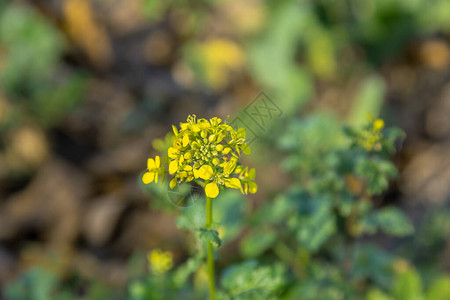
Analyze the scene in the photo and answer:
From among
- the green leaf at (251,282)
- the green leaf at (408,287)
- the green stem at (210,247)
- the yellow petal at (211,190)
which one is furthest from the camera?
the green leaf at (408,287)

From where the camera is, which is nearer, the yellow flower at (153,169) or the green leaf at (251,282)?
the yellow flower at (153,169)

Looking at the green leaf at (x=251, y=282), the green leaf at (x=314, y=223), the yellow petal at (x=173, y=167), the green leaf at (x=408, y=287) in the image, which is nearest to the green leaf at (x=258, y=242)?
the green leaf at (x=314, y=223)

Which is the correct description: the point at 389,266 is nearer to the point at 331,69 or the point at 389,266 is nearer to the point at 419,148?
the point at 419,148

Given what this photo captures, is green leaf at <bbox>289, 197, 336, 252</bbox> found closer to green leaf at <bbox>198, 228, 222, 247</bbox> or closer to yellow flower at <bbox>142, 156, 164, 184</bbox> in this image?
green leaf at <bbox>198, 228, 222, 247</bbox>

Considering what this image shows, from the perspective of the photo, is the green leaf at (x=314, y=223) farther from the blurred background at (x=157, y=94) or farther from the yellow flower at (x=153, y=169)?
the blurred background at (x=157, y=94)

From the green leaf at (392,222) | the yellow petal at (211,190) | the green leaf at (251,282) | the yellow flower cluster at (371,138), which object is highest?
the yellow flower cluster at (371,138)

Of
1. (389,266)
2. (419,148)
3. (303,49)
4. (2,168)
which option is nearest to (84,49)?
(2,168)

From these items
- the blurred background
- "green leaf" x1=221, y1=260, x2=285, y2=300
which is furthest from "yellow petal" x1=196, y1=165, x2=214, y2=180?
the blurred background

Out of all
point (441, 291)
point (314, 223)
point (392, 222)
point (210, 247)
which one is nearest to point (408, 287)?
point (441, 291)
